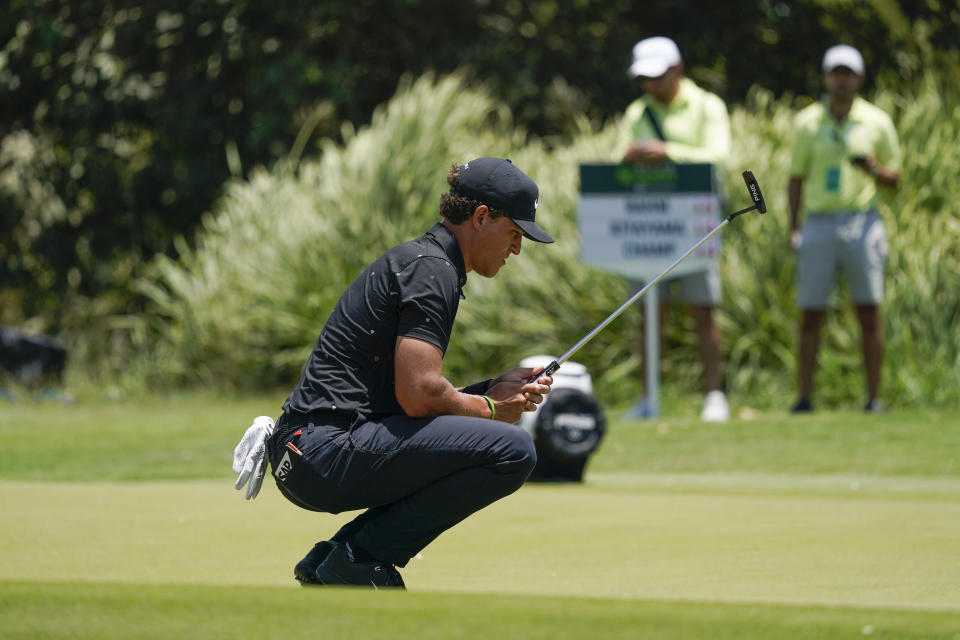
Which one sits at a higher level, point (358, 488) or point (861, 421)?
point (358, 488)

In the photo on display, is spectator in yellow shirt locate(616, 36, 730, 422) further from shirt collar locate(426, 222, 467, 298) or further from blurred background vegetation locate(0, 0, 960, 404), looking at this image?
shirt collar locate(426, 222, 467, 298)

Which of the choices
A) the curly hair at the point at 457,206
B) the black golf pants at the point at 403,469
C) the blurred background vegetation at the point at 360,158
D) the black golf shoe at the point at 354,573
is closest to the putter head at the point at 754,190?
the curly hair at the point at 457,206

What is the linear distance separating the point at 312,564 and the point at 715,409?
6254 mm

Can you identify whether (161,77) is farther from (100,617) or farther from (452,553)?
(100,617)

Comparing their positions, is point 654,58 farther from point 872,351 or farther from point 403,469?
point 403,469

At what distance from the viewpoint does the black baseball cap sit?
471cm

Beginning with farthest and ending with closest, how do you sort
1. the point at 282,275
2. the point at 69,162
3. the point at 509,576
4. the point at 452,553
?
the point at 69,162, the point at 282,275, the point at 452,553, the point at 509,576

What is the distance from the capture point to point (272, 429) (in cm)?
483

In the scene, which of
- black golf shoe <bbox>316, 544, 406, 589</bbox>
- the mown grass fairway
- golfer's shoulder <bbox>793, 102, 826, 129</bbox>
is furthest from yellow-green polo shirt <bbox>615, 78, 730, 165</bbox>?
black golf shoe <bbox>316, 544, 406, 589</bbox>

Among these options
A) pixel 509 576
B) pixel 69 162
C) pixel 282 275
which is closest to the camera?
pixel 509 576

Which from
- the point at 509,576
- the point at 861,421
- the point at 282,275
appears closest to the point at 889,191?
the point at 861,421

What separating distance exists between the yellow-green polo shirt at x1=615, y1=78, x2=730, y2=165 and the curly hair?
6.22 m

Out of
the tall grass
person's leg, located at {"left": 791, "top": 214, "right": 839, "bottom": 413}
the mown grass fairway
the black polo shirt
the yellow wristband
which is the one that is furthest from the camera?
the tall grass

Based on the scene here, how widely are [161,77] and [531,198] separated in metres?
14.8
